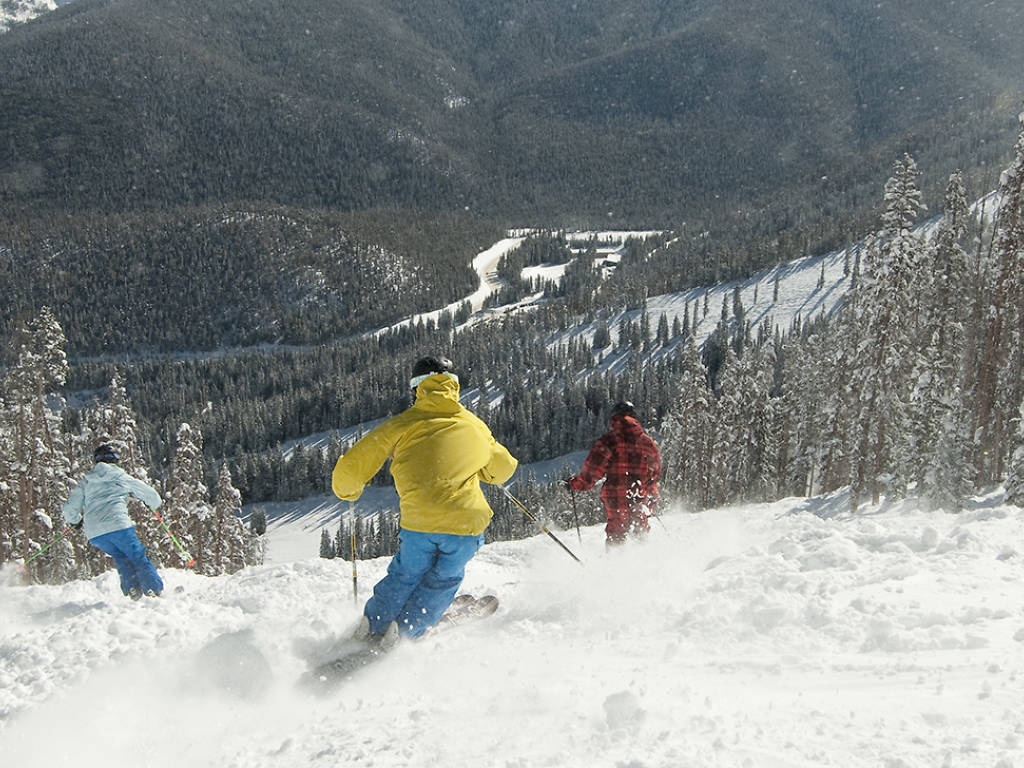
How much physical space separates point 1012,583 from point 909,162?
67.6ft

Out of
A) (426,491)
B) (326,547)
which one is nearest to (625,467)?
(426,491)

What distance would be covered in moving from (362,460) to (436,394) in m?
0.86

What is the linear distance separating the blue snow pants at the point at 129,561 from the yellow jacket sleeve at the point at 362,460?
400cm

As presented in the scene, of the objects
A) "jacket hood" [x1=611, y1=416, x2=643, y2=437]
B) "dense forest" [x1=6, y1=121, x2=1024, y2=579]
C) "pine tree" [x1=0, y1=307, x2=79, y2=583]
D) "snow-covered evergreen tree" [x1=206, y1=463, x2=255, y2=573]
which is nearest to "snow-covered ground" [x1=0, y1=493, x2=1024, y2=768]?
"jacket hood" [x1=611, y1=416, x2=643, y2=437]

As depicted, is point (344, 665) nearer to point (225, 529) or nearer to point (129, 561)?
point (129, 561)

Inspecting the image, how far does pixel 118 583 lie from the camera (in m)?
9.09

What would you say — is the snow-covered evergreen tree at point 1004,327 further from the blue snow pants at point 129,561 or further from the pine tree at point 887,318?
the blue snow pants at point 129,561

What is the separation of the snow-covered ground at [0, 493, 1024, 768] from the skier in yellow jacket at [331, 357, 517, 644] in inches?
15.8

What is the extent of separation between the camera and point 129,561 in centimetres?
852

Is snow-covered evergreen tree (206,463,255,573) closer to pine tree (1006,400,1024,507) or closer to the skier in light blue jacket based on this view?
the skier in light blue jacket

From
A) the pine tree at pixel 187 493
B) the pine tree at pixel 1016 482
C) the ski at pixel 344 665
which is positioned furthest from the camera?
the pine tree at pixel 187 493

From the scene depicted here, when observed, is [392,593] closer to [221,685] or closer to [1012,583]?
[221,685]

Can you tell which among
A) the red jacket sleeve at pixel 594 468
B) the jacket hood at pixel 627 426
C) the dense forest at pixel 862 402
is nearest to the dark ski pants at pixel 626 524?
the red jacket sleeve at pixel 594 468

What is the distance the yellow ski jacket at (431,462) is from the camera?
229 inches
